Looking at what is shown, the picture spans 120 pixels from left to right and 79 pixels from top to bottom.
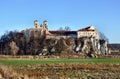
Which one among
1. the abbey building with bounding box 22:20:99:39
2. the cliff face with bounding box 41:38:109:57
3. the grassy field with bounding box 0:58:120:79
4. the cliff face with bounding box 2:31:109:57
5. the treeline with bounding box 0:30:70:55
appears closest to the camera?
the grassy field with bounding box 0:58:120:79

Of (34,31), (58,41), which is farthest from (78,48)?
(34,31)

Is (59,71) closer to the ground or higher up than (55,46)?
closer to the ground

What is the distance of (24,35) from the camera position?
161 metres

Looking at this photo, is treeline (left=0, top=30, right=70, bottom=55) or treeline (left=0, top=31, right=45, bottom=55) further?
treeline (left=0, top=30, right=70, bottom=55)

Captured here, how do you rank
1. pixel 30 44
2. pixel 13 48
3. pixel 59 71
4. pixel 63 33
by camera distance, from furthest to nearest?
pixel 63 33 → pixel 30 44 → pixel 13 48 → pixel 59 71

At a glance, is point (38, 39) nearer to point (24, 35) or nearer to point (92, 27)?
point (24, 35)

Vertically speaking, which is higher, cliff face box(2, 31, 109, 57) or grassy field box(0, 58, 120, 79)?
cliff face box(2, 31, 109, 57)

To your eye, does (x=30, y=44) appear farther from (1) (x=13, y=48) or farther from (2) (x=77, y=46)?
(2) (x=77, y=46)

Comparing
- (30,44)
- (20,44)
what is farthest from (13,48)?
Result: (30,44)

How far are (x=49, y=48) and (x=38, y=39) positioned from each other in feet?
27.3

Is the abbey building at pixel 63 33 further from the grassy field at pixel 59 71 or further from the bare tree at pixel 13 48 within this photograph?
the grassy field at pixel 59 71

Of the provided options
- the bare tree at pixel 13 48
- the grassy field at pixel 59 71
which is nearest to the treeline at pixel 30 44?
the bare tree at pixel 13 48

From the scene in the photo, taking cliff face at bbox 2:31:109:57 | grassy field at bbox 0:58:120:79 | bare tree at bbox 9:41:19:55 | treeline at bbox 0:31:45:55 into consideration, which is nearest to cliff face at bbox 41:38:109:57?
cliff face at bbox 2:31:109:57

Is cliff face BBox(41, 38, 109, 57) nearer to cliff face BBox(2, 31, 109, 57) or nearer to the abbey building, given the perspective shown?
cliff face BBox(2, 31, 109, 57)
